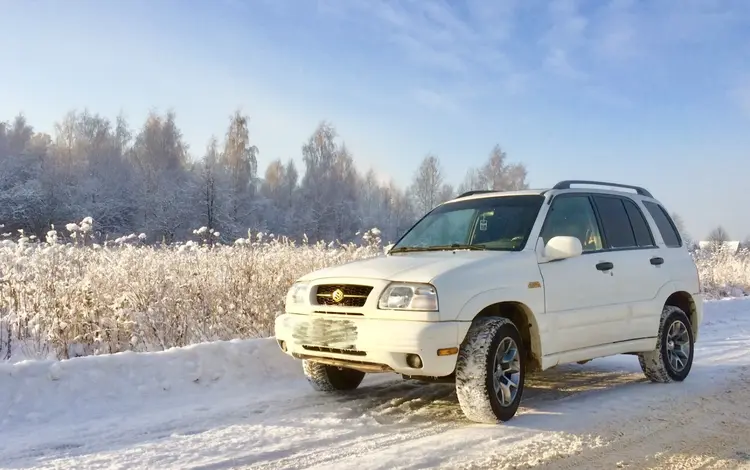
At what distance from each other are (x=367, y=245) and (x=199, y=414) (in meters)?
6.85

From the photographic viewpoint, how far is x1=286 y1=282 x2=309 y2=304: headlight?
16.9 feet

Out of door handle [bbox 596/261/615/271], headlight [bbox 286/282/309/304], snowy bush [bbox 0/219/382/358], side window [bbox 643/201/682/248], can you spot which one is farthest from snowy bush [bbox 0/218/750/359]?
side window [bbox 643/201/682/248]

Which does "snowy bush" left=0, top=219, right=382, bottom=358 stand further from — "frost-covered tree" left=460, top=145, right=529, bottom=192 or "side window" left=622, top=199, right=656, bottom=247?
"frost-covered tree" left=460, top=145, right=529, bottom=192

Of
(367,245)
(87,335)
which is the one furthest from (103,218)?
(87,335)

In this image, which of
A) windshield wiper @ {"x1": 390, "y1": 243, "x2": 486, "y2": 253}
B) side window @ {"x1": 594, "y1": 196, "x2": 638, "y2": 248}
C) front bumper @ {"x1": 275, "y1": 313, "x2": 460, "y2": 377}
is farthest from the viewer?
side window @ {"x1": 594, "y1": 196, "x2": 638, "y2": 248}

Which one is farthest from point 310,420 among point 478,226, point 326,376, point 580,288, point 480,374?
point 580,288

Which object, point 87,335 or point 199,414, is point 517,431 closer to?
point 199,414

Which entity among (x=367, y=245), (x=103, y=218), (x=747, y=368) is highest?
(x=103, y=218)

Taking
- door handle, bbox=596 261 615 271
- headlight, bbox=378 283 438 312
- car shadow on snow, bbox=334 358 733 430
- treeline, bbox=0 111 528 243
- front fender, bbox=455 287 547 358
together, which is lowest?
car shadow on snow, bbox=334 358 733 430

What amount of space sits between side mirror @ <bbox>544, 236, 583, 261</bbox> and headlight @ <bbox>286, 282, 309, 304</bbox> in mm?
2090

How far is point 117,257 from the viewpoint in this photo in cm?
909

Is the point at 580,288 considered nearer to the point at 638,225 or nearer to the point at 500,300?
the point at 500,300

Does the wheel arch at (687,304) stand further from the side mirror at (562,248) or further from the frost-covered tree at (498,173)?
the frost-covered tree at (498,173)

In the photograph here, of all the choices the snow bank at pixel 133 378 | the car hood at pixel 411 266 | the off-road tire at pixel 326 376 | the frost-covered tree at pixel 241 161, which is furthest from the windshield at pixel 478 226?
the frost-covered tree at pixel 241 161
